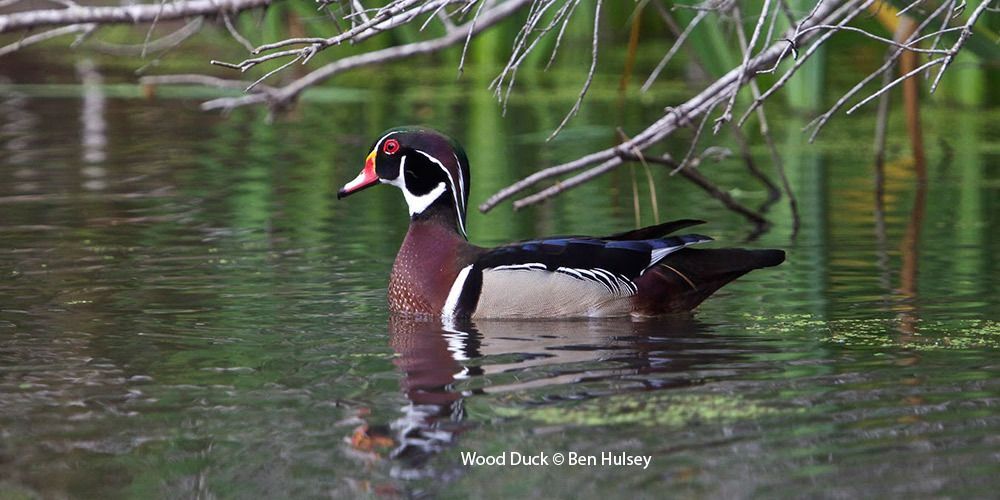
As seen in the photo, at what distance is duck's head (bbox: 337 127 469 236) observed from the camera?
8227mm

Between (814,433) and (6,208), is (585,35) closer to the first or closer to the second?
(6,208)

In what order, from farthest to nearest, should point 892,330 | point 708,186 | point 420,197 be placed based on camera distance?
point 708,186
point 420,197
point 892,330

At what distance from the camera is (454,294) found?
7.85 m

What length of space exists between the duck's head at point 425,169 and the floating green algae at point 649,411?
2460 mm

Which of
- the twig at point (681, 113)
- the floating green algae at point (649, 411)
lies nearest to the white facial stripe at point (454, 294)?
the twig at point (681, 113)

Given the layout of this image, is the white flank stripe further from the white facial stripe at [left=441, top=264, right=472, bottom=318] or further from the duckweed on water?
the duckweed on water

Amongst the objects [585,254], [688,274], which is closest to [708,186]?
[688,274]

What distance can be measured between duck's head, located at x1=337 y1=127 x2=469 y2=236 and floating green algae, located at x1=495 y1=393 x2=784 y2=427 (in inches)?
96.8

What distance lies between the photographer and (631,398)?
235 inches

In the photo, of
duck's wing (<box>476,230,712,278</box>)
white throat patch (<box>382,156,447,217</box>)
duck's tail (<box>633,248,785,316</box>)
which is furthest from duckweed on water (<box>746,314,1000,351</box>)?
white throat patch (<box>382,156,447,217</box>)

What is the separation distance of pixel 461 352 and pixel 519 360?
1.16 ft

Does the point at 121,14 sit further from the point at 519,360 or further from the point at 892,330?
the point at 892,330

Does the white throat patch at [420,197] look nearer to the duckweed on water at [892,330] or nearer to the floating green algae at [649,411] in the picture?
the duckweed on water at [892,330]

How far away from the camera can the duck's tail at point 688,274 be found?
785 cm
